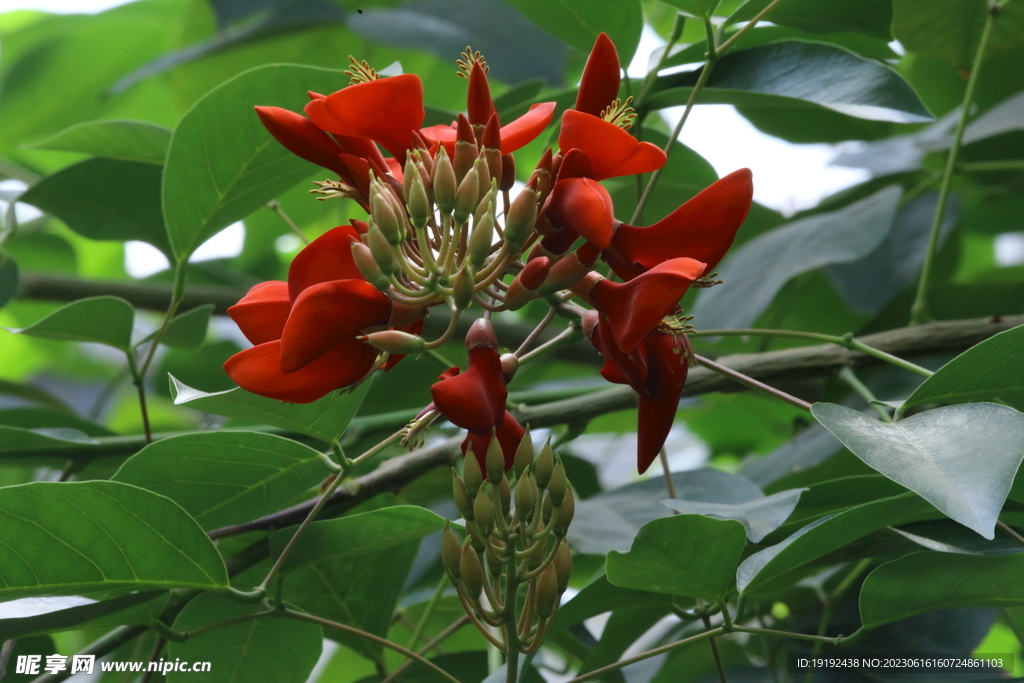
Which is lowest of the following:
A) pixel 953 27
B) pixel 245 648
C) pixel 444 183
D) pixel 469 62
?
pixel 245 648

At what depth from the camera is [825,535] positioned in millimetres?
552

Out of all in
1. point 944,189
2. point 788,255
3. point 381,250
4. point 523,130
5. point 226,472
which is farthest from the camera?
point 788,255

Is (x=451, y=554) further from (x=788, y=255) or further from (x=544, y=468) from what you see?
(x=788, y=255)

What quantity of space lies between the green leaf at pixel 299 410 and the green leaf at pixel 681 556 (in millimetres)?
207

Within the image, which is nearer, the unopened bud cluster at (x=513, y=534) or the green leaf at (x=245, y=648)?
the unopened bud cluster at (x=513, y=534)

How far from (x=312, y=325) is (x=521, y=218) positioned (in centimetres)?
12

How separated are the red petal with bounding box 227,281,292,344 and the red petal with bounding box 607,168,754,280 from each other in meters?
0.19

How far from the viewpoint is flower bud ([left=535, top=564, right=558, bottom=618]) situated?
1.53 feet

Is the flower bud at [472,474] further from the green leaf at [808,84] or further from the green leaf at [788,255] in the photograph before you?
the green leaf at [788,255]

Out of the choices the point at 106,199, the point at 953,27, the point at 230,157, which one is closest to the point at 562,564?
the point at 230,157

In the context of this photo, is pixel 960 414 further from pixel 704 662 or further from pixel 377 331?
pixel 704 662

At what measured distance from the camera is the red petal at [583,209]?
1.46 ft

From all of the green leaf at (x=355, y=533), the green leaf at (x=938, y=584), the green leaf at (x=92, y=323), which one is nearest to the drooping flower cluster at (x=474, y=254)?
the green leaf at (x=355, y=533)

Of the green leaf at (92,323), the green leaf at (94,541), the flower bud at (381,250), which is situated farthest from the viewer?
the green leaf at (92,323)
